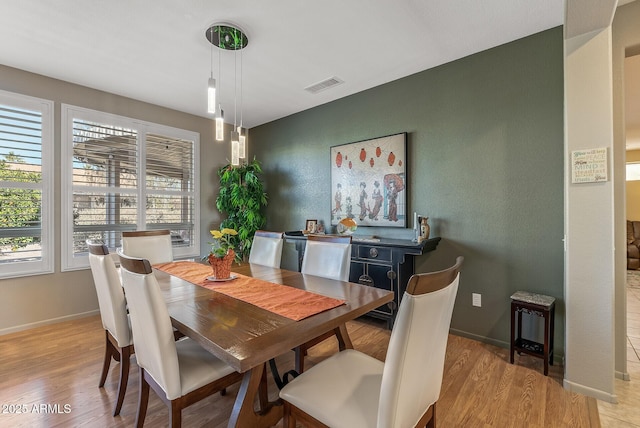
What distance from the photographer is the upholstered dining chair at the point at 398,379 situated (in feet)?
3.11

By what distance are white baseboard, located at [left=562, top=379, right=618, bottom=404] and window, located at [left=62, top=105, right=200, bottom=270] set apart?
4.44m

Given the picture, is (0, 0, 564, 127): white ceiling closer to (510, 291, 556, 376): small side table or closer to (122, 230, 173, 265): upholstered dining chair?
(122, 230, 173, 265): upholstered dining chair

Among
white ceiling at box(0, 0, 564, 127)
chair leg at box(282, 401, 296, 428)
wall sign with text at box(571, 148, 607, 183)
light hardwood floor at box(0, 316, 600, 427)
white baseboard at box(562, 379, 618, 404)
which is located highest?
white ceiling at box(0, 0, 564, 127)

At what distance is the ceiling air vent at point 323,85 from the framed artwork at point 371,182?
2.39ft

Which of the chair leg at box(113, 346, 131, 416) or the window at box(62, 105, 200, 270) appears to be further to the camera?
the window at box(62, 105, 200, 270)

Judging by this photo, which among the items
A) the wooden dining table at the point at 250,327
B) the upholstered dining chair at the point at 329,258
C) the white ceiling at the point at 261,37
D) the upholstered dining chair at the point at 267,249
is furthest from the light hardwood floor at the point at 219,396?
the white ceiling at the point at 261,37

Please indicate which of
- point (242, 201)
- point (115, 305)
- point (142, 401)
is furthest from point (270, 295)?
point (242, 201)

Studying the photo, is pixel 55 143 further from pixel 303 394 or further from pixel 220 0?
pixel 303 394

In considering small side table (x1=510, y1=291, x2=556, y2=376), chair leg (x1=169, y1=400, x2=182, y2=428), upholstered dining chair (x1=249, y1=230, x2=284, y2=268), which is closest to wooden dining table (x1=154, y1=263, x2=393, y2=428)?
chair leg (x1=169, y1=400, x2=182, y2=428)

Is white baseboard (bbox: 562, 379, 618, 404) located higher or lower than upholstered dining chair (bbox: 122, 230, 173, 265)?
lower

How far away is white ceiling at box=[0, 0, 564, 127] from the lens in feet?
7.00

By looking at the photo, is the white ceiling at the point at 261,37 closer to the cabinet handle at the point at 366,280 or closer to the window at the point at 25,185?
the window at the point at 25,185

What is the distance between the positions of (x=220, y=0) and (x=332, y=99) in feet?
6.70

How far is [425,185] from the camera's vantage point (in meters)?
3.11
